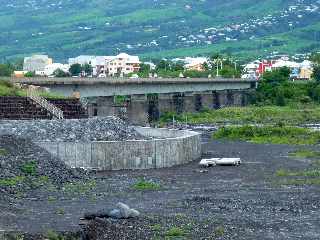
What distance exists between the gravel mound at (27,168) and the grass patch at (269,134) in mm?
30113

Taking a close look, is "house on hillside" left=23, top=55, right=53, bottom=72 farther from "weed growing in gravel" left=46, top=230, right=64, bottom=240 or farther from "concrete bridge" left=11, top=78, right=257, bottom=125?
"weed growing in gravel" left=46, top=230, right=64, bottom=240

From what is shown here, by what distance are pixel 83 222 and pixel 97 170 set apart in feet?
65.4

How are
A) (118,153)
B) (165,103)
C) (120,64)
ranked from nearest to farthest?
(118,153) → (165,103) → (120,64)

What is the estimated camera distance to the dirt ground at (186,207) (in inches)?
1294

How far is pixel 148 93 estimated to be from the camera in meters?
108

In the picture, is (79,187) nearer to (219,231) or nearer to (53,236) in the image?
(219,231)

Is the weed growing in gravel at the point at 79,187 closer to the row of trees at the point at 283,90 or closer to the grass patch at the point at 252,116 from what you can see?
the grass patch at the point at 252,116

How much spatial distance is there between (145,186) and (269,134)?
120 feet

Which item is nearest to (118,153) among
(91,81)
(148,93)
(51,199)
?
(51,199)

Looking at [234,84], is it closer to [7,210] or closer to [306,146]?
[306,146]

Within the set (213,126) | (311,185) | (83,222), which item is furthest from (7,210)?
(213,126)

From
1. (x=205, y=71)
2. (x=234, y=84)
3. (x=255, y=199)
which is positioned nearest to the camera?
(x=255, y=199)

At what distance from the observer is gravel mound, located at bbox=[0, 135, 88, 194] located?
144 ft

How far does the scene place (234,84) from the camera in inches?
5236
